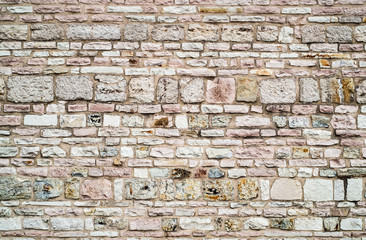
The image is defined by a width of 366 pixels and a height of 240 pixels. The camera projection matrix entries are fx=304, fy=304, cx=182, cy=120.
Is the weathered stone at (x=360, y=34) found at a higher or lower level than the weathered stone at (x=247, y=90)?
higher

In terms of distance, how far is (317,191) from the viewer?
10.2 feet

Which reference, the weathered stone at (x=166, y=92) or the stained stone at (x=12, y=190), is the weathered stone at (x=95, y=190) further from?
the weathered stone at (x=166, y=92)

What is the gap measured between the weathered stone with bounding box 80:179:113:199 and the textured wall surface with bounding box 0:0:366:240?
0.03ft

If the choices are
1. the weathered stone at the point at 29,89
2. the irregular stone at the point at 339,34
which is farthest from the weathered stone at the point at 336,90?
the weathered stone at the point at 29,89

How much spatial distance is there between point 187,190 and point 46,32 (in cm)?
218

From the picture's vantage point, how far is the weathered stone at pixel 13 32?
3148 mm

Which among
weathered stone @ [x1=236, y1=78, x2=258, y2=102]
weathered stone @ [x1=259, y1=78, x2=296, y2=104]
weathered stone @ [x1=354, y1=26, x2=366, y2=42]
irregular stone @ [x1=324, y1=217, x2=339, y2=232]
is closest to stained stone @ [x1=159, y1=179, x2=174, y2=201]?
weathered stone @ [x1=236, y1=78, x2=258, y2=102]

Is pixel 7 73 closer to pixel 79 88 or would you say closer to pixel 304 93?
pixel 79 88

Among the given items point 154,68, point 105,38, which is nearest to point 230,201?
point 154,68

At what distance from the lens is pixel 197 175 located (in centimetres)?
308

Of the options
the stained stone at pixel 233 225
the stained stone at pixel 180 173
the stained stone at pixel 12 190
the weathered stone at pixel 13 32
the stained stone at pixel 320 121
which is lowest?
the stained stone at pixel 233 225

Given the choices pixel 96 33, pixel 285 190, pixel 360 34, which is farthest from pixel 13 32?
pixel 360 34

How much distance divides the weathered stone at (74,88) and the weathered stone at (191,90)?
0.94 meters

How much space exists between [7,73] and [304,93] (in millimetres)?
3073
